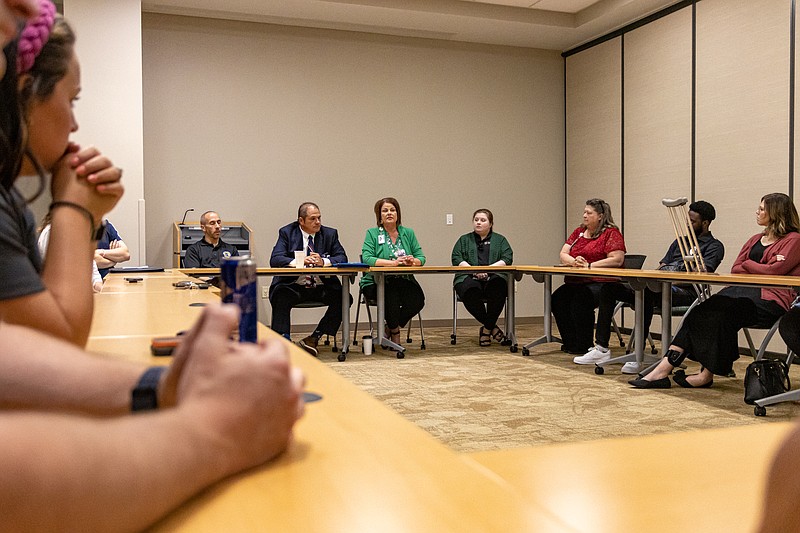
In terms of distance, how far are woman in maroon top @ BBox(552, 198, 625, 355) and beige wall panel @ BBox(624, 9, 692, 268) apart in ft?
3.67

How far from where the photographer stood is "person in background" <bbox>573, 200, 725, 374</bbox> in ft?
16.0

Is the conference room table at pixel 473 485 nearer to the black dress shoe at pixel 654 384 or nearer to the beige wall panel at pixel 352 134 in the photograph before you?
the black dress shoe at pixel 654 384

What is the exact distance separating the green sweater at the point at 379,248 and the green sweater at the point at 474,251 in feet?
1.28

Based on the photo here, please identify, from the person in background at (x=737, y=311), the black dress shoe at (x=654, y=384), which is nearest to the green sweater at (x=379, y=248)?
the black dress shoe at (x=654, y=384)

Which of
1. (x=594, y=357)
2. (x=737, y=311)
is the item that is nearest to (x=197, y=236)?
(x=594, y=357)

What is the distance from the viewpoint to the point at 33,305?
2.80 feet

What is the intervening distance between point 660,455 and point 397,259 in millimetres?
4930

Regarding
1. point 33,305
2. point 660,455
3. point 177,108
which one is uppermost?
point 177,108

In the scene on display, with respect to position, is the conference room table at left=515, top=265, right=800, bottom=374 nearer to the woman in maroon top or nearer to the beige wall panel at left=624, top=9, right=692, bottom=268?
the woman in maroon top

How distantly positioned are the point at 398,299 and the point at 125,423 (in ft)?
17.1

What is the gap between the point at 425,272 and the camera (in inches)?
216

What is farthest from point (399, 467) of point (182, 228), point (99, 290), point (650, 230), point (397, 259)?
point (650, 230)

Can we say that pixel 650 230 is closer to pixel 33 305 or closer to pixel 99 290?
pixel 99 290

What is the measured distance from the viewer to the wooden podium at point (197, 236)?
6.10 m
